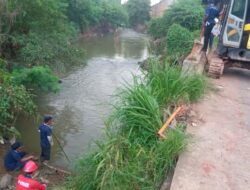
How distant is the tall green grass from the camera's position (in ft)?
15.8

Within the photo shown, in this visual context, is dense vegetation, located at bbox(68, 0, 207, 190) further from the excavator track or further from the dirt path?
the excavator track

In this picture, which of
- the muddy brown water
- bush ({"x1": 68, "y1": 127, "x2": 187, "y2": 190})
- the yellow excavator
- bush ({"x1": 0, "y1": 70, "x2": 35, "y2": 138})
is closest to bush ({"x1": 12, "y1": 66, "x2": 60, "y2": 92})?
the muddy brown water

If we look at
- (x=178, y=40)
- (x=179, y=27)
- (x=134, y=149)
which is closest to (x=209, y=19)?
(x=134, y=149)

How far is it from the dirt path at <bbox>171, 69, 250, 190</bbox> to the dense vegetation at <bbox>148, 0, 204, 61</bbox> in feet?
41.6

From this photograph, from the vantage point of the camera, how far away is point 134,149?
526 cm

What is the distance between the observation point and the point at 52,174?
333 inches

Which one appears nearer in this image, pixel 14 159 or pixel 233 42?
pixel 14 159

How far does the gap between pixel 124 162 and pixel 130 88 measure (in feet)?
5.49

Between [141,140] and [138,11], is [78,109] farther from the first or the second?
[138,11]

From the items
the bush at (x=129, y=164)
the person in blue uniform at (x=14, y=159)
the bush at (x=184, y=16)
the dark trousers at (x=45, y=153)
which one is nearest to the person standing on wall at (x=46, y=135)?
the dark trousers at (x=45, y=153)

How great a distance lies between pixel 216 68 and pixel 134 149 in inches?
199

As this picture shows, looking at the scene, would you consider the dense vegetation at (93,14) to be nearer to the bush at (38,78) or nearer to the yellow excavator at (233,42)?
the bush at (38,78)

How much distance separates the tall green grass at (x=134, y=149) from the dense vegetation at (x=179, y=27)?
560 inches

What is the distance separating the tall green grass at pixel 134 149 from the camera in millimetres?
4828
